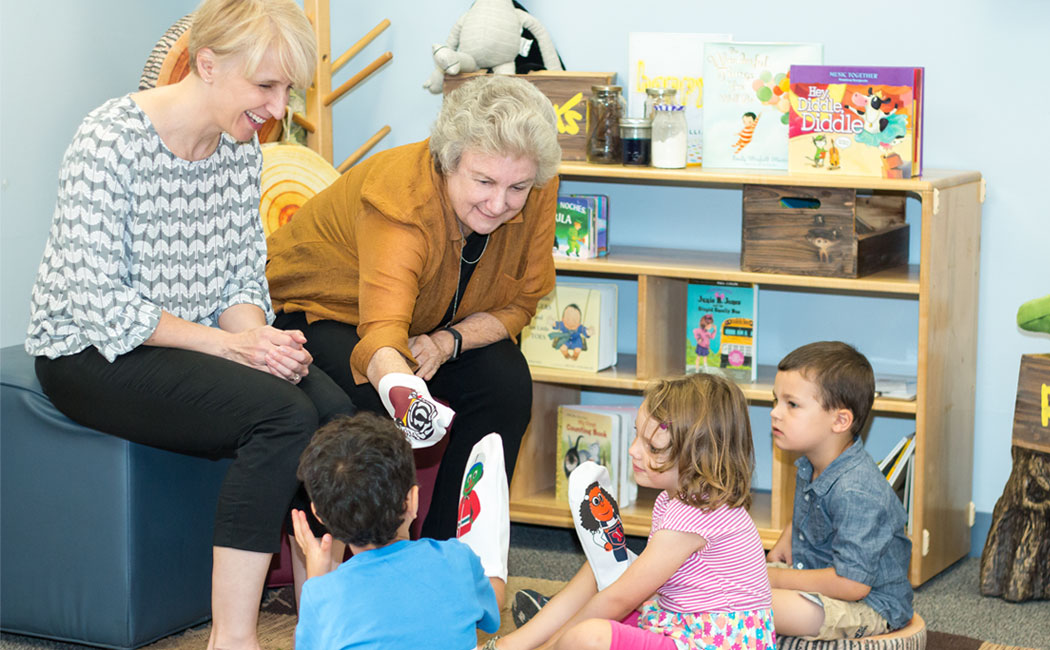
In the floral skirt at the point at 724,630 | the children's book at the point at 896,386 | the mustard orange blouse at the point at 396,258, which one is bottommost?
the floral skirt at the point at 724,630

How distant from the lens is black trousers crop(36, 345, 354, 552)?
6.01ft

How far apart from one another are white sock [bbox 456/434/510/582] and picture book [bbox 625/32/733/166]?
3.87 ft

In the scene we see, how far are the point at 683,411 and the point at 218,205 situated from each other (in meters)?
0.90

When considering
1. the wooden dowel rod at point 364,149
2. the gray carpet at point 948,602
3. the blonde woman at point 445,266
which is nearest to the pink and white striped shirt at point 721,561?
the blonde woman at point 445,266

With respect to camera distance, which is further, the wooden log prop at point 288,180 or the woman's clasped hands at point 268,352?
the wooden log prop at point 288,180

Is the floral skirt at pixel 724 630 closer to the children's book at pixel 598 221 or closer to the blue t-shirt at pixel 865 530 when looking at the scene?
the blue t-shirt at pixel 865 530

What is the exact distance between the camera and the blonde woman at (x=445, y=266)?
206 centimetres

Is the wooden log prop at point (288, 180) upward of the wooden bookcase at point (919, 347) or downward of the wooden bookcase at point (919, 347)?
upward

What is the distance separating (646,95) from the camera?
9.29ft

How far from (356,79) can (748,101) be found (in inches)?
38.4

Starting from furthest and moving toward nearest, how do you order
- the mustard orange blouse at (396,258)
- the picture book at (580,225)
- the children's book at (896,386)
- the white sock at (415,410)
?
the picture book at (580,225) < the children's book at (896,386) < the mustard orange blouse at (396,258) < the white sock at (415,410)

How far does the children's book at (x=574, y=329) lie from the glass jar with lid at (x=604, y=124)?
1.01 ft

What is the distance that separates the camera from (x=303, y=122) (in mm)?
3041

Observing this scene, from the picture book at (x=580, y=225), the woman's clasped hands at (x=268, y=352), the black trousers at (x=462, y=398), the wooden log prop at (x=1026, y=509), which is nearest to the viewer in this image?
the woman's clasped hands at (x=268, y=352)
